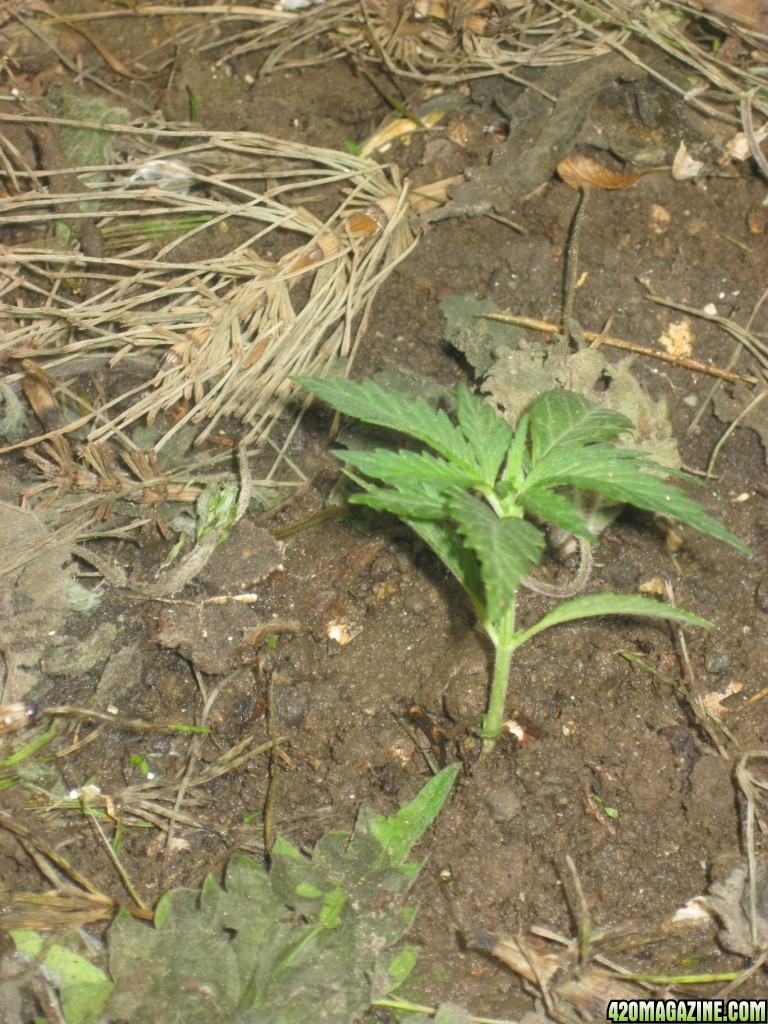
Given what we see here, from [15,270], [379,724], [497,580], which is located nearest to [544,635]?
[379,724]

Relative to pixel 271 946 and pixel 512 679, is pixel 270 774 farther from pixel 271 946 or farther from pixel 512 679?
pixel 512 679

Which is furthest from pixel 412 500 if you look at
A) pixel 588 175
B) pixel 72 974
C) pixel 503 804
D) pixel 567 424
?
pixel 588 175

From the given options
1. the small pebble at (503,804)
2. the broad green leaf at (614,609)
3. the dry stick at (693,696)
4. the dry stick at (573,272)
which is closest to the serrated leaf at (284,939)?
the small pebble at (503,804)

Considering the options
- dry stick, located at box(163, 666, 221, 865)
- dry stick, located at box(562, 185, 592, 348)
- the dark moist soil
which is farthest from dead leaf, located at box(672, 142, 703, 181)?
dry stick, located at box(163, 666, 221, 865)

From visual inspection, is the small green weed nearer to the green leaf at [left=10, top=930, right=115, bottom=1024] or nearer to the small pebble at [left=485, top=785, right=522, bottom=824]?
the green leaf at [left=10, top=930, right=115, bottom=1024]

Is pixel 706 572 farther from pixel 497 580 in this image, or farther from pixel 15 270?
pixel 15 270

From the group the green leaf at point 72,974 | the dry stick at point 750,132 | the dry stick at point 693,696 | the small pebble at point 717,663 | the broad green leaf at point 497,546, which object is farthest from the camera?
the dry stick at point 750,132

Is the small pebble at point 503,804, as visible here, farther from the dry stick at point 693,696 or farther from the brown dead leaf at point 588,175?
the brown dead leaf at point 588,175
